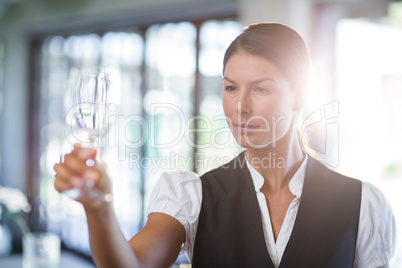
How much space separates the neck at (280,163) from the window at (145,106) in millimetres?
2356

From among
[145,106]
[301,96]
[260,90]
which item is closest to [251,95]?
[260,90]

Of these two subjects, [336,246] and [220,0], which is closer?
[336,246]

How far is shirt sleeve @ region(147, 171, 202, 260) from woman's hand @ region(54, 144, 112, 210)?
1.12 feet

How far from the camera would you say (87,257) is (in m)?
5.09

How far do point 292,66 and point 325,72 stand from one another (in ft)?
7.66

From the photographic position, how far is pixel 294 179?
3.43ft

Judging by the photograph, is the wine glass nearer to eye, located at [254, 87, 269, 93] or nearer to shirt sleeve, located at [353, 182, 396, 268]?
eye, located at [254, 87, 269, 93]

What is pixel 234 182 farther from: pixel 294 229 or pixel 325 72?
pixel 325 72

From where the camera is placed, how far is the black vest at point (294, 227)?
3.15ft

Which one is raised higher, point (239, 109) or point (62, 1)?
point (62, 1)

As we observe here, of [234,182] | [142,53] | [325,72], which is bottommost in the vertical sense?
[234,182]

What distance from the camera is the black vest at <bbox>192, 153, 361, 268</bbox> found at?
3.15ft

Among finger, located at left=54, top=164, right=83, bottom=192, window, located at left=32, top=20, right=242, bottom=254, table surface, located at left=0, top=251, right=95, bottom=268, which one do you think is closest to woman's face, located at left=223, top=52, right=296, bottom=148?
finger, located at left=54, top=164, right=83, bottom=192

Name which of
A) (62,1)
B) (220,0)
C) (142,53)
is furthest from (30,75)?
(220,0)
